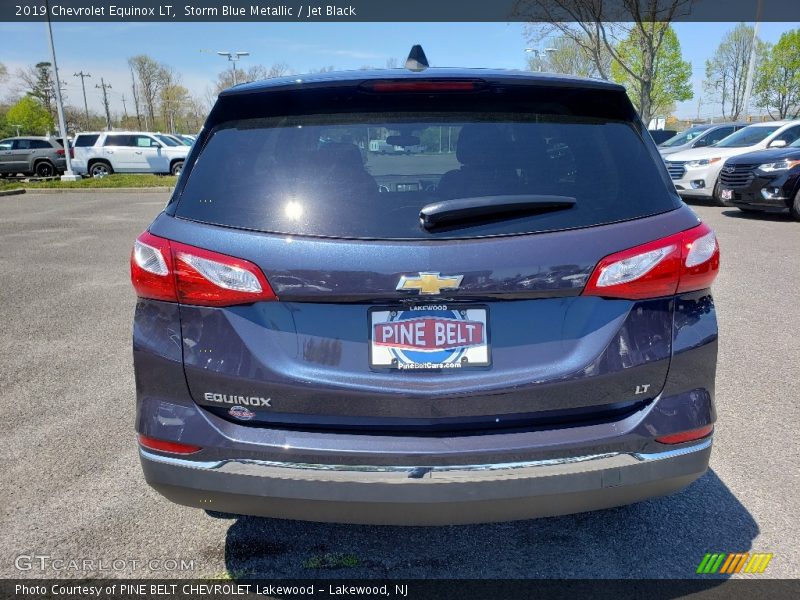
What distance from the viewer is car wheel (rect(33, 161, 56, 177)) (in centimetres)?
2602

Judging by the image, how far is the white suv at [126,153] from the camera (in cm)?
2386

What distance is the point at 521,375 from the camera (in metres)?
1.85

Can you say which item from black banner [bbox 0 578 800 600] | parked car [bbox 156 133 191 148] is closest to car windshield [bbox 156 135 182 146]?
parked car [bbox 156 133 191 148]

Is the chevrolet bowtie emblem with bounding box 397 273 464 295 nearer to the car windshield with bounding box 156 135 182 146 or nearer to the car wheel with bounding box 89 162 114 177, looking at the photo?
the car windshield with bounding box 156 135 182 146

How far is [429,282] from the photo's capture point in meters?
1.81

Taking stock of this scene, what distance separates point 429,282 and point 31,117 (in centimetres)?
8474

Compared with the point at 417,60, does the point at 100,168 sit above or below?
below

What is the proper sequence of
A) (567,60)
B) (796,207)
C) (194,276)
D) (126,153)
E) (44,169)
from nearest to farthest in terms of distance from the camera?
(194,276), (796,207), (126,153), (44,169), (567,60)

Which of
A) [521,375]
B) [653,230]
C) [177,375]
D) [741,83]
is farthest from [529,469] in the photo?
[741,83]

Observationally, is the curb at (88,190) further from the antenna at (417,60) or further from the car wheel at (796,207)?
the antenna at (417,60)

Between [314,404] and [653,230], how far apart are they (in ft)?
4.02
